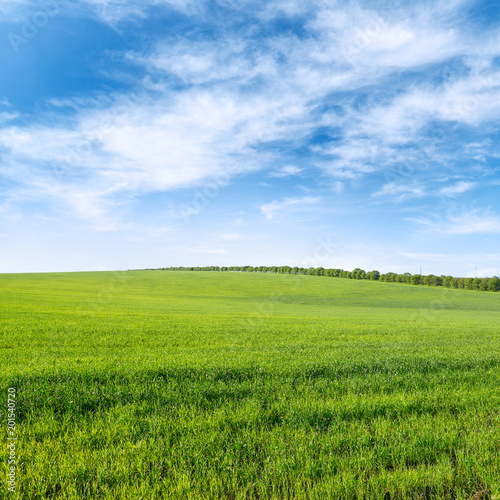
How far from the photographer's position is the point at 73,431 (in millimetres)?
5699

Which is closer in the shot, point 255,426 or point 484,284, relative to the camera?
point 255,426

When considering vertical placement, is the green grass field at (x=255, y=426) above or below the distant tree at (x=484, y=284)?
above

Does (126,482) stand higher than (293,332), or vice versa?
(126,482)

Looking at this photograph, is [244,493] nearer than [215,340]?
Yes

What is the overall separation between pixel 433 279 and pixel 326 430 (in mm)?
141220

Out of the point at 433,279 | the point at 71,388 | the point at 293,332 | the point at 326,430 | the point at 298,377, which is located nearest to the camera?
the point at 326,430

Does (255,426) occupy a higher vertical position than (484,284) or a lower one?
higher

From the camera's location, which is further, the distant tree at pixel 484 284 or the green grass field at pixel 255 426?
the distant tree at pixel 484 284

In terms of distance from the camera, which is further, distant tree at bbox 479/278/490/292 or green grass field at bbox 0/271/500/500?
distant tree at bbox 479/278/490/292

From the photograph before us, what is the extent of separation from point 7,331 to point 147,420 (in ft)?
54.9

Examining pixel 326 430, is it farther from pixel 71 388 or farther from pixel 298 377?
pixel 71 388

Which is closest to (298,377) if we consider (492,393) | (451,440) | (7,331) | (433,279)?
(451,440)

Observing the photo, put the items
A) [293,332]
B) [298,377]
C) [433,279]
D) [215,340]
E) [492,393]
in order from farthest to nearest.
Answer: [433,279] < [293,332] < [215,340] < [298,377] < [492,393]

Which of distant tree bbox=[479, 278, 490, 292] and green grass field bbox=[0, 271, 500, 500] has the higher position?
green grass field bbox=[0, 271, 500, 500]
